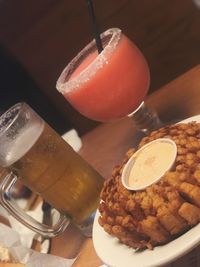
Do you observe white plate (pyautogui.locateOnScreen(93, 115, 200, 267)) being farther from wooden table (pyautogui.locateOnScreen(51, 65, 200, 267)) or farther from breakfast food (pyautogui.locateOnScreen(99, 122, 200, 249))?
wooden table (pyautogui.locateOnScreen(51, 65, 200, 267))

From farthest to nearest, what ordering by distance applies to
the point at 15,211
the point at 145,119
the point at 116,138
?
the point at 116,138
the point at 145,119
the point at 15,211

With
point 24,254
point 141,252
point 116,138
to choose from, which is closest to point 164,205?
point 141,252

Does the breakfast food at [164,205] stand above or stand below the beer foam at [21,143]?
below

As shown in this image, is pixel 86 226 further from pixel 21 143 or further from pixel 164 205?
pixel 164 205

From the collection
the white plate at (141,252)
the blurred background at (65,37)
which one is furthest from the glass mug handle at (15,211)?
the blurred background at (65,37)

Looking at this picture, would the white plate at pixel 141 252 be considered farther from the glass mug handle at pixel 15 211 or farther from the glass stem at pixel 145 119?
the glass stem at pixel 145 119

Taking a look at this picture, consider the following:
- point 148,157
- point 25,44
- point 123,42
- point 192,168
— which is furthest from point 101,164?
point 25,44
